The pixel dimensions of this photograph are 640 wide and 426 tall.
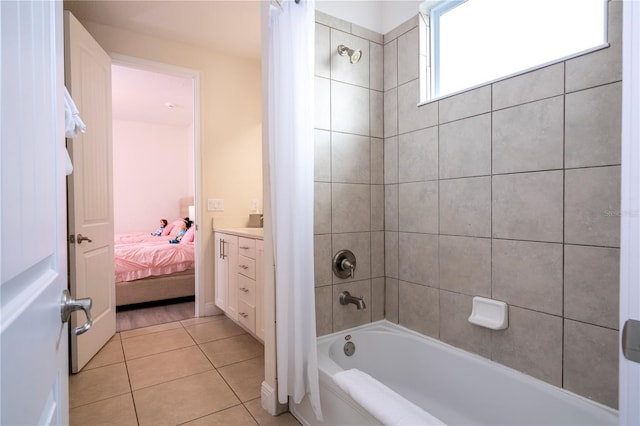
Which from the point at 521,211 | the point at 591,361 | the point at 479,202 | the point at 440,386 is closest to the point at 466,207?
the point at 479,202

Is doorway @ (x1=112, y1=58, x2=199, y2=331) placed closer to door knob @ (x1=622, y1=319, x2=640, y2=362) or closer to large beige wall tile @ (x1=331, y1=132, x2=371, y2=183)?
large beige wall tile @ (x1=331, y1=132, x2=371, y2=183)

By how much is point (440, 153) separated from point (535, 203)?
1.74 ft

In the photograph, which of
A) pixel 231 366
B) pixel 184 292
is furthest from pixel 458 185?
pixel 184 292

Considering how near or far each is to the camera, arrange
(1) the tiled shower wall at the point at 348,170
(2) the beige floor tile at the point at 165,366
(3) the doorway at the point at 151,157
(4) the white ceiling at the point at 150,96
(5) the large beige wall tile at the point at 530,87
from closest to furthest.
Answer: (5) the large beige wall tile at the point at 530,87 < (1) the tiled shower wall at the point at 348,170 < (2) the beige floor tile at the point at 165,366 < (4) the white ceiling at the point at 150,96 < (3) the doorway at the point at 151,157

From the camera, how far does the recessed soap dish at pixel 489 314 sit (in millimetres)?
1490

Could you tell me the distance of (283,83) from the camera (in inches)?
64.0

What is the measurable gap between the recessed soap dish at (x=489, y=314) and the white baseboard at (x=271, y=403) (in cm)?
109

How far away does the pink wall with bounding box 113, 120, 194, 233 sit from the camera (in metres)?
6.02

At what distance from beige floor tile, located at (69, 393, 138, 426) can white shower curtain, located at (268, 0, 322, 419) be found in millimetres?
840

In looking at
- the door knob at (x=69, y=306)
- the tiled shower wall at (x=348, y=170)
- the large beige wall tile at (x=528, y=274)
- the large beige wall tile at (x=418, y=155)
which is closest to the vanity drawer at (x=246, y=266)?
the tiled shower wall at (x=348, y=170)

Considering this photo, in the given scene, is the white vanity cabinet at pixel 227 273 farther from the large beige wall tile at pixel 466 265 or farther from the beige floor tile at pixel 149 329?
the large beige wall tile at pixel 466 265

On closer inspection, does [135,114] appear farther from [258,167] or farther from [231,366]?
[231,366]

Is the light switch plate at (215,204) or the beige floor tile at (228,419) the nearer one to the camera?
the beige floor tile at (228,419)

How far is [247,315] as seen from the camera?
2.63 metres
